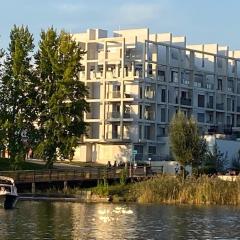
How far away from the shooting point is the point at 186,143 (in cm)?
10012

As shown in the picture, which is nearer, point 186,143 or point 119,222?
point 119,222

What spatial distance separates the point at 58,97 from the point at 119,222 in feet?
152

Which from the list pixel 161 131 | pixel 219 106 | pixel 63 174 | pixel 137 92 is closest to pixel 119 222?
pixel 63 174

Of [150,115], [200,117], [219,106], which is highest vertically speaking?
[219,106]

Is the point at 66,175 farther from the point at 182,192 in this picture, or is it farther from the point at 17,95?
the point at 182,192

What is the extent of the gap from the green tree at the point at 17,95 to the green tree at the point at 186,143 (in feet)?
62.0

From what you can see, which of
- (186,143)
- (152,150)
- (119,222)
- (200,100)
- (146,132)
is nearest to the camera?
(119,222)

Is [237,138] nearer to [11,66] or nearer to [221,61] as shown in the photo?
[221,61]

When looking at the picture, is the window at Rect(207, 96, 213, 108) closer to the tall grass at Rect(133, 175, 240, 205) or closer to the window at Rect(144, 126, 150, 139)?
the window at Rect(144, 126, 150, 139)

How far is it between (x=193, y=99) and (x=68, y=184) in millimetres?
60980

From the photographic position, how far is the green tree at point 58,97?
98.3 m

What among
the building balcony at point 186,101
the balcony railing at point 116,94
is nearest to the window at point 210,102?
the building balcony at point 186,101

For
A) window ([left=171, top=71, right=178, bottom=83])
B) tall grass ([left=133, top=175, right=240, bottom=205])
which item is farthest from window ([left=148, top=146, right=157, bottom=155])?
tall grass ([left=133, top=175, right=240, bottom=205])

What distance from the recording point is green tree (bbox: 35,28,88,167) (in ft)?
323
